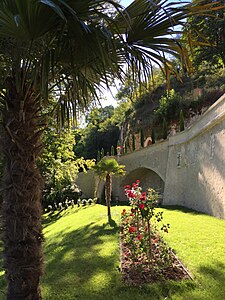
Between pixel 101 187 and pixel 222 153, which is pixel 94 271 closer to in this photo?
pixel 222 153

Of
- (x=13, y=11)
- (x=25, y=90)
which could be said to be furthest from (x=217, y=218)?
(x=13, y=11)

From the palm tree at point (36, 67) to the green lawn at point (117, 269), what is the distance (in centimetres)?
174

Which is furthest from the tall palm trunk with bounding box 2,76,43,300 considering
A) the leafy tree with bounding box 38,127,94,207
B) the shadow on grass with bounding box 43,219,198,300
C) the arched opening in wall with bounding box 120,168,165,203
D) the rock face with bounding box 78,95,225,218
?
the arched opening in wall with bounding box 120,168,165,203

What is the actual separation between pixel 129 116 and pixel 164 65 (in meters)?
26.9

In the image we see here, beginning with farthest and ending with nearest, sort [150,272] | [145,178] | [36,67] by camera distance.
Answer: [145,178] < [150,272] < [36,67]

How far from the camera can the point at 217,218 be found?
28.8ft

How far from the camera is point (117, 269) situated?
4832 mm

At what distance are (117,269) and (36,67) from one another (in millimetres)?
3811

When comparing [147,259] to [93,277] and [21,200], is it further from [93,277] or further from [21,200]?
[21,200]

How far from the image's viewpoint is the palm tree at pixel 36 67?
7.47 feet


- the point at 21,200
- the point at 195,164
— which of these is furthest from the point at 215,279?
the point at 195,164

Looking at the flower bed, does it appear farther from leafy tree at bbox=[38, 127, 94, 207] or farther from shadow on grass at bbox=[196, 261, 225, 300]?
leafy tree at bbox=[38, 127, 94, 207]

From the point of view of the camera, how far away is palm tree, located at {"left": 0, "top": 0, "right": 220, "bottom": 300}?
7.47ft

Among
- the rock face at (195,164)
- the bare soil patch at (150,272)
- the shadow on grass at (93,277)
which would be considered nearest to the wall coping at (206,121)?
the rock face at (195,164)
